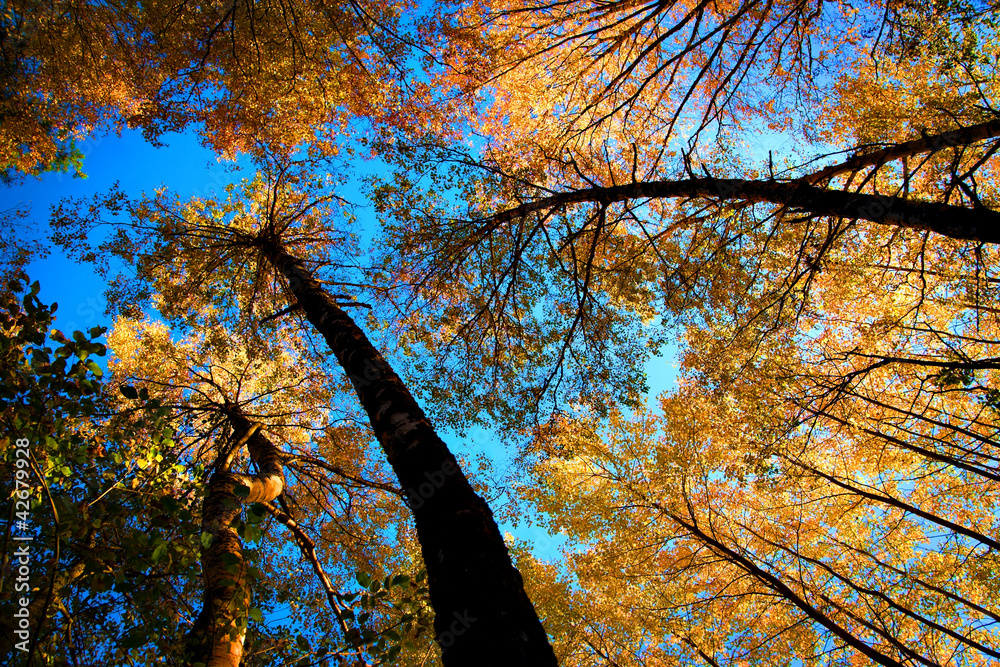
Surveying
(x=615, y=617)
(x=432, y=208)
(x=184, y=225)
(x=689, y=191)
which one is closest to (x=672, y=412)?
(x=615, y=617)

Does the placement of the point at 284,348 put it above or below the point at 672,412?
above

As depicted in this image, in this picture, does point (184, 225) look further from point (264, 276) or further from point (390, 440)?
point (390, 440)

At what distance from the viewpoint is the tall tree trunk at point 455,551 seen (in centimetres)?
145

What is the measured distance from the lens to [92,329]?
1.97 meters

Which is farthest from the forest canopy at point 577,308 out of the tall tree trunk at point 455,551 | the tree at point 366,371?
the tall tree trunk at point 455,551

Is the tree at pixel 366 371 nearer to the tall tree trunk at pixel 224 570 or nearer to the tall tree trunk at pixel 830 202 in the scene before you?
the tall tree trunk at pixel 224 570

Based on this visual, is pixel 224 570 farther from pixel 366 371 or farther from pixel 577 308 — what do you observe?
pixel 577 308

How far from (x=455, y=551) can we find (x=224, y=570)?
3.09 metres

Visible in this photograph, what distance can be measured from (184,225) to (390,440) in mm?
7030

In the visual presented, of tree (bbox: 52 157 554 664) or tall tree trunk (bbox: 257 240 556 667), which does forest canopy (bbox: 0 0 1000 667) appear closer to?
tree (bbox: 52 157 554 664)

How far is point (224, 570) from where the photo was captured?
3.69m

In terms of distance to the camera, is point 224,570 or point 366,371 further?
point 224,570

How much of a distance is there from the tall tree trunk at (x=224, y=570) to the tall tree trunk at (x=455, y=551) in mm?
838

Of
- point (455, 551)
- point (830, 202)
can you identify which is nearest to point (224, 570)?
point (455, 551)
